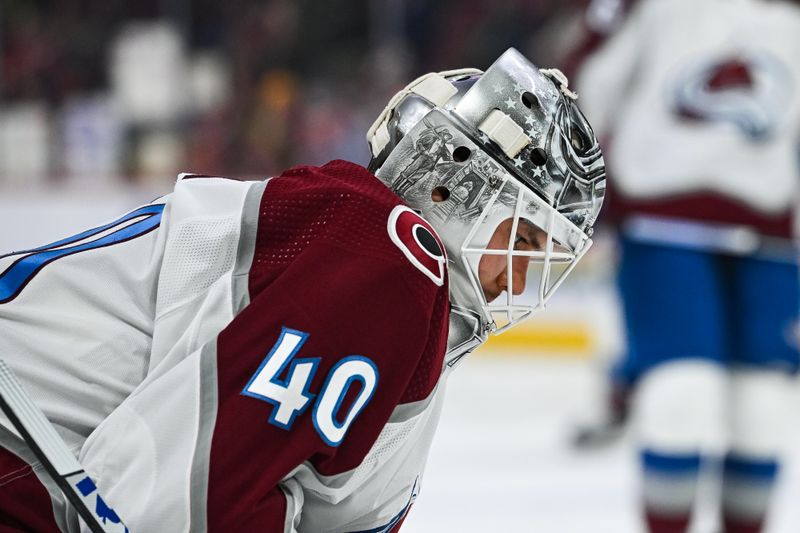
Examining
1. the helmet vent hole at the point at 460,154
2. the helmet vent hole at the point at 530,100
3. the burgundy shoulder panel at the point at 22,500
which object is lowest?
the burgundy shoulder panel at the point at 22,500

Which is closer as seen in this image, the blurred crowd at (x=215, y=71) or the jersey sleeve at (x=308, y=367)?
the jersey sleeve at (x=308, y=367)

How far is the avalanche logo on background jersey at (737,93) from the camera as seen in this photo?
2650 mm

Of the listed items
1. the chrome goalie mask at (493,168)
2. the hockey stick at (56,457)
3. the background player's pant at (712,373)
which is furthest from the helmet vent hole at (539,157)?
the background player's pant at (712,373)

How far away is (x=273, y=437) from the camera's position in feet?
3.51

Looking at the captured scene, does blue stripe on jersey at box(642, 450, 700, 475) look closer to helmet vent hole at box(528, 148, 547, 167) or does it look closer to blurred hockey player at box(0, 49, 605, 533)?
blurred hockey player at box(0, 49, 605, 533)

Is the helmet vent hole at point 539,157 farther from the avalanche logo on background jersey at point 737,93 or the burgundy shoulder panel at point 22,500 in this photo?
the avalanche logo on background jersey at point 737,93

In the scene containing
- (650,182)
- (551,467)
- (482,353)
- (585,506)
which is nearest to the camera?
(650,182)

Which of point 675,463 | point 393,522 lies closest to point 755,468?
point 675,463

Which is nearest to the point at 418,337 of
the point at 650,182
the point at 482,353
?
the point at 650,182

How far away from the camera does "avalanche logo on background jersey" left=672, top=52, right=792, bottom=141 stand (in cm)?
265

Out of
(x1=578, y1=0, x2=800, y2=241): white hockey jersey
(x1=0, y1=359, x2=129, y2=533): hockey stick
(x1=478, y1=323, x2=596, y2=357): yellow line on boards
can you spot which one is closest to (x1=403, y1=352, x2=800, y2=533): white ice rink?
(x1=478, y1=323, x2=596, y2=357): yellow line on boards

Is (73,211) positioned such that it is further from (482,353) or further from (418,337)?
(418,337)

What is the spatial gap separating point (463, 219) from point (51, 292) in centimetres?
42

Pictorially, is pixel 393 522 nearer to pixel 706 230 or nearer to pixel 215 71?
pixel 706 230
